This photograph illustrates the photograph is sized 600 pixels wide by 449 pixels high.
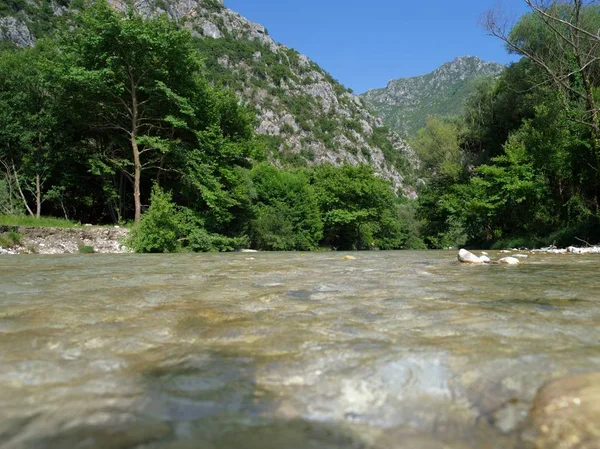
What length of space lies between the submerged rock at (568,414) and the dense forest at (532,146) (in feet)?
37.1

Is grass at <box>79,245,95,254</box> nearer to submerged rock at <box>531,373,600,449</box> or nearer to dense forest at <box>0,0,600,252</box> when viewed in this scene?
dense forest at <box>0,0,600,252</box>

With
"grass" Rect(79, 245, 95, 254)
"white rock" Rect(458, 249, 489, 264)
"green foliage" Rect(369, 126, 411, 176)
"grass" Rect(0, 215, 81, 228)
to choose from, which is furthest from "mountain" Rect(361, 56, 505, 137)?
"white rock" Rect(458, 249, 489, 264)

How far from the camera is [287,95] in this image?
101188mm

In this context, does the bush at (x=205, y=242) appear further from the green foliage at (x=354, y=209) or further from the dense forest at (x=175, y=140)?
the green foliage at (x=354, y=209)

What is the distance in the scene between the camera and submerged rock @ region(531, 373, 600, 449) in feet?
3.55

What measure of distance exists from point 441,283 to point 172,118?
50.2 ft

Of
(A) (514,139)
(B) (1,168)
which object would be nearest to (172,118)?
(B) (1,168)

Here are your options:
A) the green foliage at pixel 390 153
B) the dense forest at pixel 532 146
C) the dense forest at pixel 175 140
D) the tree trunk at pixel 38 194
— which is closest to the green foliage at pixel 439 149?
the dense forest at pixel 532 146

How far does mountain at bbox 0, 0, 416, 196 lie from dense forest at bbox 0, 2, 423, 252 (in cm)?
5703

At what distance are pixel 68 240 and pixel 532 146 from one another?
21.1 meters

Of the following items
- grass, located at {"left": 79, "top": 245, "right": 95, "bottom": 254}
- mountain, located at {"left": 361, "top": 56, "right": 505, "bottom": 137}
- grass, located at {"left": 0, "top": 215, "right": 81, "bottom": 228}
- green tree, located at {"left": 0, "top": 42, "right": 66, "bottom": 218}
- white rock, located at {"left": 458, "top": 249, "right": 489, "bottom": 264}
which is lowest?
grass, located at {"left": 79, "top": 245, "right": 95, "bottom": 254}

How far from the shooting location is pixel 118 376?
155cm

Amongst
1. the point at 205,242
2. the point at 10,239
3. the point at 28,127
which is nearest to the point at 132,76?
the point at 28,127

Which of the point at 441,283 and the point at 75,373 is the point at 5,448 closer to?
the point at 75,373
